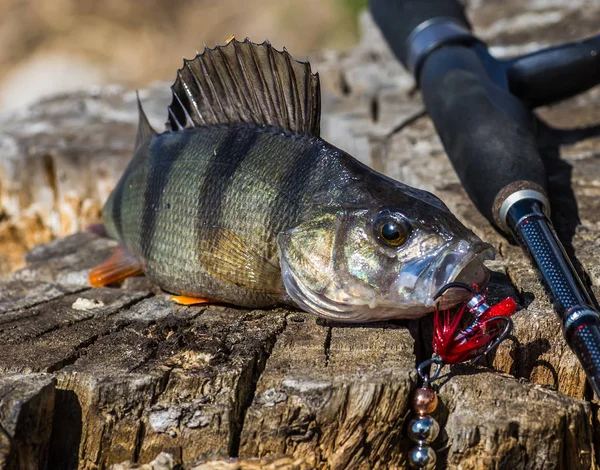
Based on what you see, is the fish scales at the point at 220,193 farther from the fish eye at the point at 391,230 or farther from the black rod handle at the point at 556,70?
the black rod handle at the point at 556,70

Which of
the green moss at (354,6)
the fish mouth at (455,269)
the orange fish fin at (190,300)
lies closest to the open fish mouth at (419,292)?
the fish mouth at (455,269)

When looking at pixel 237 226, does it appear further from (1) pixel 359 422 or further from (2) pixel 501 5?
(2) pixel 501 5

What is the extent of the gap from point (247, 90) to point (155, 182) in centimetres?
46

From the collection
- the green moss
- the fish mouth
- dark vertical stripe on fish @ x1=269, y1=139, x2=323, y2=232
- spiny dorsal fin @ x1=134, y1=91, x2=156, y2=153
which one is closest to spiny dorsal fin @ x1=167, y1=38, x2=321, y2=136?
dark vertical stripe on fish @ x1=269, y1=139, x2=323, y2=232

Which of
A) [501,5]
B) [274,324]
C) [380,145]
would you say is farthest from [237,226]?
[501,5]

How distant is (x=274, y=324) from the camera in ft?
7.60

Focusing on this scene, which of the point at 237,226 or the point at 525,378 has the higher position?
the point at 237,226

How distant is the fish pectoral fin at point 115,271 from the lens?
2.93 m

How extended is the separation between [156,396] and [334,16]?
919cm

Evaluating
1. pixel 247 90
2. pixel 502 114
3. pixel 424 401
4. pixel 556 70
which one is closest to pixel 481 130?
pixel 502 114

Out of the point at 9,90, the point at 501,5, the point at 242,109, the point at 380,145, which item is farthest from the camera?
the point at 9,90

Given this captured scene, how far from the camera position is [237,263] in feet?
7.88

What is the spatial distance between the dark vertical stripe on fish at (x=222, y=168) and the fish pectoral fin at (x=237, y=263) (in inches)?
2.2

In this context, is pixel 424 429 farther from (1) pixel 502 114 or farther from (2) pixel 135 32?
(2) pixel 135 32
